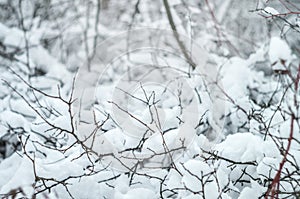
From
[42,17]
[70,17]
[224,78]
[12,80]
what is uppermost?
[70,17]

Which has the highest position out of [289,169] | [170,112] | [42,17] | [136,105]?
[42,17]

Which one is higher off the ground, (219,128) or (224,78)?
(224,78)

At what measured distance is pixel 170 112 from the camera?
207 cm

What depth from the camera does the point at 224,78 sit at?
9.43ft

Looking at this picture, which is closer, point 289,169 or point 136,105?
point 289,169

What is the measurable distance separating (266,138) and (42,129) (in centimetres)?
95

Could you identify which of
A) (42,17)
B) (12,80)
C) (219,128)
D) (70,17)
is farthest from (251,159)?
(70,17)

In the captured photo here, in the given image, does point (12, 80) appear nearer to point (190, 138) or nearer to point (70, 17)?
point (190, 138)

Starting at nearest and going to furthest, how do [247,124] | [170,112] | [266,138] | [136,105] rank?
[266,138] → [170,112] → [247,124] → [136,105]

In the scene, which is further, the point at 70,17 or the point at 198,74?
the point at 70,17

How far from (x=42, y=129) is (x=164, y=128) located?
526 millimetres

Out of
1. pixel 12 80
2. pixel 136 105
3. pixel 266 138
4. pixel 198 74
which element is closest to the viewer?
pixel 266 138

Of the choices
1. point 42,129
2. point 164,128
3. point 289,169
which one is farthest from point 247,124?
point 42,129

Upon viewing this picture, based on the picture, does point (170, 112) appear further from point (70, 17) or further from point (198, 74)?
point (70, 17)
